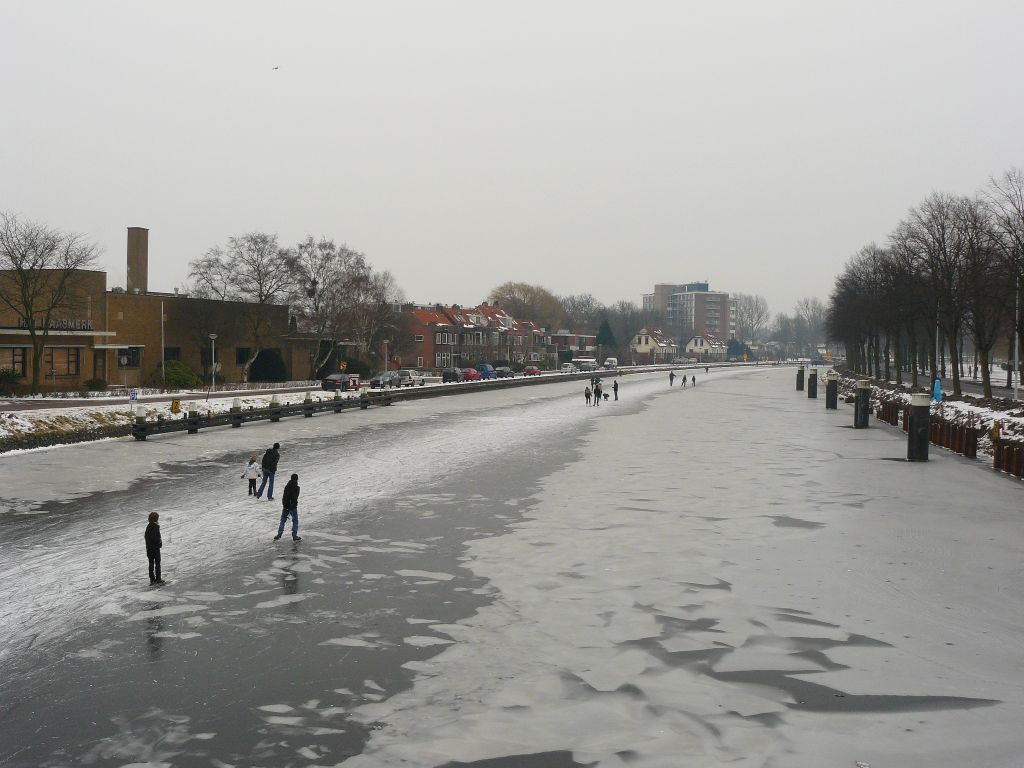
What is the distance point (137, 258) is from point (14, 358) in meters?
29.9

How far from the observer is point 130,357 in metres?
67.1

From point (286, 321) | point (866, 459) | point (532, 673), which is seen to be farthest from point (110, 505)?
point (286, 321)

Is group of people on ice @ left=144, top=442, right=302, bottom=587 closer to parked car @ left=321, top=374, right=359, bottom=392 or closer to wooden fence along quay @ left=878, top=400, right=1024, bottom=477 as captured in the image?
wooden fence along quay @ left=878, top=400, right=1024, bottom=477

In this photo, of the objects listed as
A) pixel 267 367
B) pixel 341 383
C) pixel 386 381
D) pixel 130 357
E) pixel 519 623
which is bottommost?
pixel 519 623

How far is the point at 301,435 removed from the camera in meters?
41.7

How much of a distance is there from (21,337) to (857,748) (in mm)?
61095

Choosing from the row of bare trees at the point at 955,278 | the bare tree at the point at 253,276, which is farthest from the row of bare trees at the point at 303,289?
the row of bare trees at the point at 955,278

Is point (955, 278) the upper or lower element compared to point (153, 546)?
upper

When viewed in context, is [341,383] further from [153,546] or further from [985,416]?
[153,546]

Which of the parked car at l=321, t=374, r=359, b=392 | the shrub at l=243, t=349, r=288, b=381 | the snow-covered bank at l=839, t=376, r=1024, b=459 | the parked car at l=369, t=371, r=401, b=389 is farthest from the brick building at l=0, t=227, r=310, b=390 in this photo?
the snow-covered bank at l=839, t=376, r=1024, b=459

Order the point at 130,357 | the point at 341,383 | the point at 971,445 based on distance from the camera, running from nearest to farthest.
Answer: the point at 971,445
the point at 130,357
the point at 341,383

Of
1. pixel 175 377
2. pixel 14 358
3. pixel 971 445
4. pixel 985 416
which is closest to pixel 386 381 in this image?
pixel 175 377

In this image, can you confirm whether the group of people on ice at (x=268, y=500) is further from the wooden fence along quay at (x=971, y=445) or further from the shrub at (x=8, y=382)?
the shrub at (x=8, y=382)

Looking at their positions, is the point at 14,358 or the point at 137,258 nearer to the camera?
the point at 14,358
